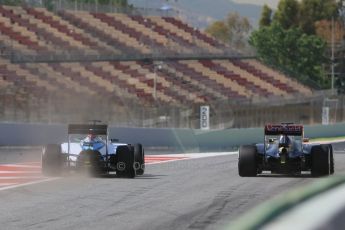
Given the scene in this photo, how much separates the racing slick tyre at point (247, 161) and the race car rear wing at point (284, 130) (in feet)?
2.17

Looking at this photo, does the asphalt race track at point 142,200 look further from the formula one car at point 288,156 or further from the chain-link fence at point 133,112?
the chain-link fence at point 133,112

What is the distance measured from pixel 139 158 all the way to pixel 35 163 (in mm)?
6643

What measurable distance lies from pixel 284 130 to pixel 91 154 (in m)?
3.66

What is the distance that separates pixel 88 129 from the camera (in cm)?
1708

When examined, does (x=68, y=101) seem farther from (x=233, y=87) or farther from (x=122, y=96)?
(x=233, y=87)

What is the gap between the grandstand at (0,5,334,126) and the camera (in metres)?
Result: 40.5

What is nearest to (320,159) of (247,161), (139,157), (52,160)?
(247,161)

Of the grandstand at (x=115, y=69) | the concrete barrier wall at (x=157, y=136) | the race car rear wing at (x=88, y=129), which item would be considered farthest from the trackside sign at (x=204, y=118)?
the race car rear wing at (x=88, y=129)

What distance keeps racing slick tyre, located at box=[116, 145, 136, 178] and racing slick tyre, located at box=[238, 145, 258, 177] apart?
213cm

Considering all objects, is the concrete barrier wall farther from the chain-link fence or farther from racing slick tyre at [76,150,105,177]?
racing slick tyre at [76,150,105,177]

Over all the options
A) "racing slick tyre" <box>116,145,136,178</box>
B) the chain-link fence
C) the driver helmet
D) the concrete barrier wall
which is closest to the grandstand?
the chain-link fence

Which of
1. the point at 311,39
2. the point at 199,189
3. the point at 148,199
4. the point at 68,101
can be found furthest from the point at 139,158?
the point at 311,39

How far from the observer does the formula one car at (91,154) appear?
17047mm

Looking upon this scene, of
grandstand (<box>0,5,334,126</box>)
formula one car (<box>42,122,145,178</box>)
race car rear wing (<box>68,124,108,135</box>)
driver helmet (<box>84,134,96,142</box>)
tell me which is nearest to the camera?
race car rear wing (<box>68,124,108,135</box>)
